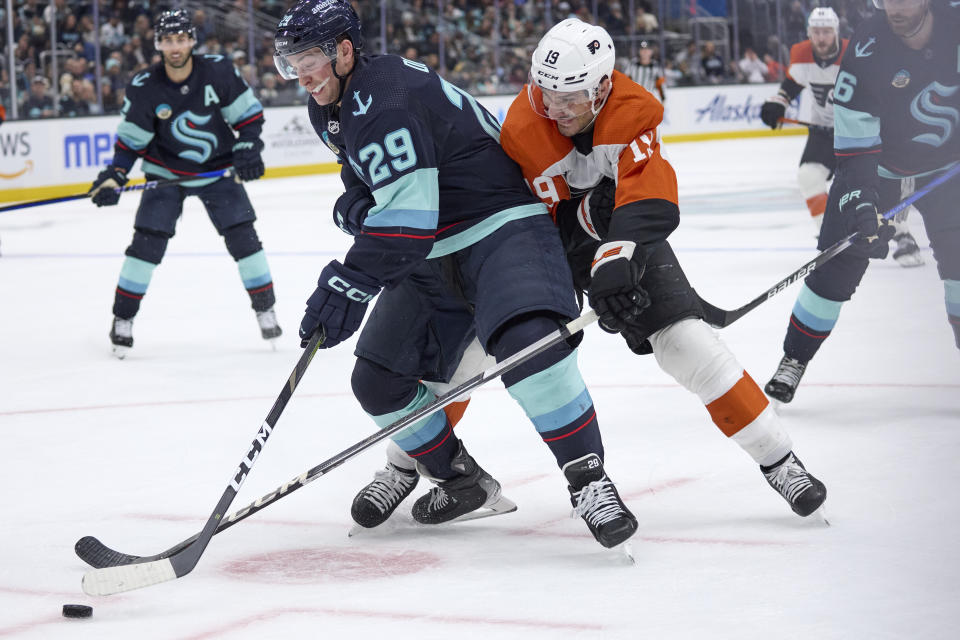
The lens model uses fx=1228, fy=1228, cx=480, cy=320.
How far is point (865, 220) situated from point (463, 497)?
3.91 ft

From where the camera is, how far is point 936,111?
3084 mm

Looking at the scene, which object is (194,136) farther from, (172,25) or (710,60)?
(710,60)

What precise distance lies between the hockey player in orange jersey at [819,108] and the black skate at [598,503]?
12.2 feet

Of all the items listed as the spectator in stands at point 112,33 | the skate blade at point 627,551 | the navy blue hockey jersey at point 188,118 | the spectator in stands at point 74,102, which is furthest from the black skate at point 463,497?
the spectator in stands at point 112,33

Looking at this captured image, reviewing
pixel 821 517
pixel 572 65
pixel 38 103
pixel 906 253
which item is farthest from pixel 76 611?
pixel 38 103

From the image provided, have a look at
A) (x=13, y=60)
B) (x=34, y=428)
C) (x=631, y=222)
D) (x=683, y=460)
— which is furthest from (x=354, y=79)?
(x=13, y=60)

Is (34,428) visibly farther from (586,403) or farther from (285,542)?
(586,403)

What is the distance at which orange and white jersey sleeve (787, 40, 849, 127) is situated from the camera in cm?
588

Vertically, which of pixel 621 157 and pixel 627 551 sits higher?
pixel 621 157

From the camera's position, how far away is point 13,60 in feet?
32.1

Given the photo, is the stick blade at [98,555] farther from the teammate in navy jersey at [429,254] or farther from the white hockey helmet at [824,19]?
the white hockey helmet at [824,19]

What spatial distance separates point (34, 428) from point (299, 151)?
8.60 metres

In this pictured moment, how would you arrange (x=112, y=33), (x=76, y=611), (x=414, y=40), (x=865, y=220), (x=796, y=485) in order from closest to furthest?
(x=76, y=611) < (x=796, y=485) < (x=865, y=220) < (x=112, y=33) < (x=414, y=40)

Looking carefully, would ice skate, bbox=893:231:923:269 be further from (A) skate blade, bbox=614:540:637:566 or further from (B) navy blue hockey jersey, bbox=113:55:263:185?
(A) skate blade, bbox=614:540:637:566
